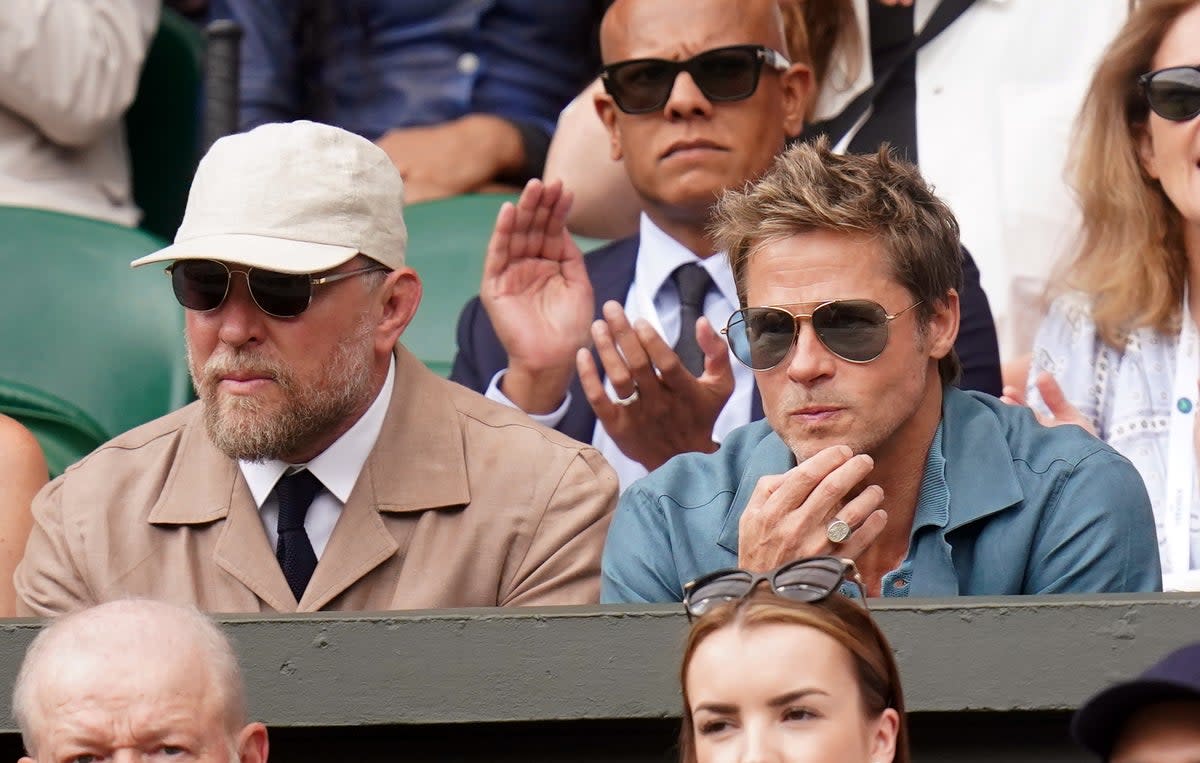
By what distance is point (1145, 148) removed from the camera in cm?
427

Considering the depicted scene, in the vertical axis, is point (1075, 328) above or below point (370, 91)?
below

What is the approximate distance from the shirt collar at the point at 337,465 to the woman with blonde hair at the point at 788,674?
3.67 ft

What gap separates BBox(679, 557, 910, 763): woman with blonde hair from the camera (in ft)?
8.59

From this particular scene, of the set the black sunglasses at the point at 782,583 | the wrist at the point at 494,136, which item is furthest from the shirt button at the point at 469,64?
the black sunglasses at the point at 782,583

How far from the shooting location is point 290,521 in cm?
373

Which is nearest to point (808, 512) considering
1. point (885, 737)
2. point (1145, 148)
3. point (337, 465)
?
point (885, 737)

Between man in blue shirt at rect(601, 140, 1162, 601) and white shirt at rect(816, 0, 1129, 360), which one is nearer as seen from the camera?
man in blue shirt at rect(601, 140, 1162, 601)

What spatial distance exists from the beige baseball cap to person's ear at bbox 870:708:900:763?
1.46m

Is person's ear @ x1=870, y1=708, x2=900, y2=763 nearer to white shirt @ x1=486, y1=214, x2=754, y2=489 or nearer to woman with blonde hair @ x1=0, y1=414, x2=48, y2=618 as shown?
white shirt @ x1=486, y1=214, x2=754, y2=489

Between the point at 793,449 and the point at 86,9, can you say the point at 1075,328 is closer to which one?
the point at 793,449

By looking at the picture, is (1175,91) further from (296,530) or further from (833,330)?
(296,530)

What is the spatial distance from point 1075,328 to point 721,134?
0.84m

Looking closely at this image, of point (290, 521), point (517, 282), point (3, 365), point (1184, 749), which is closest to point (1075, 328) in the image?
point (517, 282)

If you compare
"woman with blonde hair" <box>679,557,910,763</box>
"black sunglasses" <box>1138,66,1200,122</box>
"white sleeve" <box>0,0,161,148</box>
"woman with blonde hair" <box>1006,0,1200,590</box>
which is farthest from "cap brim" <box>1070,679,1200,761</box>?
"white sleeve" <box>0,0,161,148</box>
